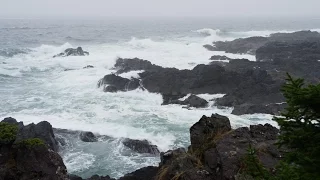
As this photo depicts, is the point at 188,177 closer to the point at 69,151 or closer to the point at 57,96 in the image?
the point at 69,151

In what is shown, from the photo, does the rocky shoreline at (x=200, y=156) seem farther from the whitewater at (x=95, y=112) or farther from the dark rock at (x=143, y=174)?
the whitewater at (x=95, y=112)

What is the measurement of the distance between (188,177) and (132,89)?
20.3 meters

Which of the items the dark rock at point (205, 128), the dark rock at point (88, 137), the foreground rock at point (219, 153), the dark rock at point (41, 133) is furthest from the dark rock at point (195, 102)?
the foreground rock at point (219, 153)

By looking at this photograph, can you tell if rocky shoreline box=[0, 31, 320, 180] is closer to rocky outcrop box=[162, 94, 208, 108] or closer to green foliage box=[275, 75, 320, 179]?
rocky outcrop box=[162, 94, 208, 108]

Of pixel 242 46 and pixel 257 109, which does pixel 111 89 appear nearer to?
pixel 257 109

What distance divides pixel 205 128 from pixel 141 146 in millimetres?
7127

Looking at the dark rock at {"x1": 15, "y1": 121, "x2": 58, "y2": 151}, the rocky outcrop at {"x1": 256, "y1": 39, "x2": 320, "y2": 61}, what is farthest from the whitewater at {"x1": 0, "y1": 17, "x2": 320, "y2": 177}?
the rocky outcrop at {"x1": 256, "y1": 39, "x2": 320, "y2": 61}

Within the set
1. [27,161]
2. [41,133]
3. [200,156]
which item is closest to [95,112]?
[41,133]

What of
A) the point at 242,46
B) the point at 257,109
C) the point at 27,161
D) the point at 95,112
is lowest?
the point at 95,112

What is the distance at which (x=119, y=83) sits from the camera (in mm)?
28422

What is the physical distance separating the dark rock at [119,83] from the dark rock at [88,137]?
980cm

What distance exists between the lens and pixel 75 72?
3597 centimetres

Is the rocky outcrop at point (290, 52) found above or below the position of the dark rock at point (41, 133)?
above

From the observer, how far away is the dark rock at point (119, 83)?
27.8 metres
